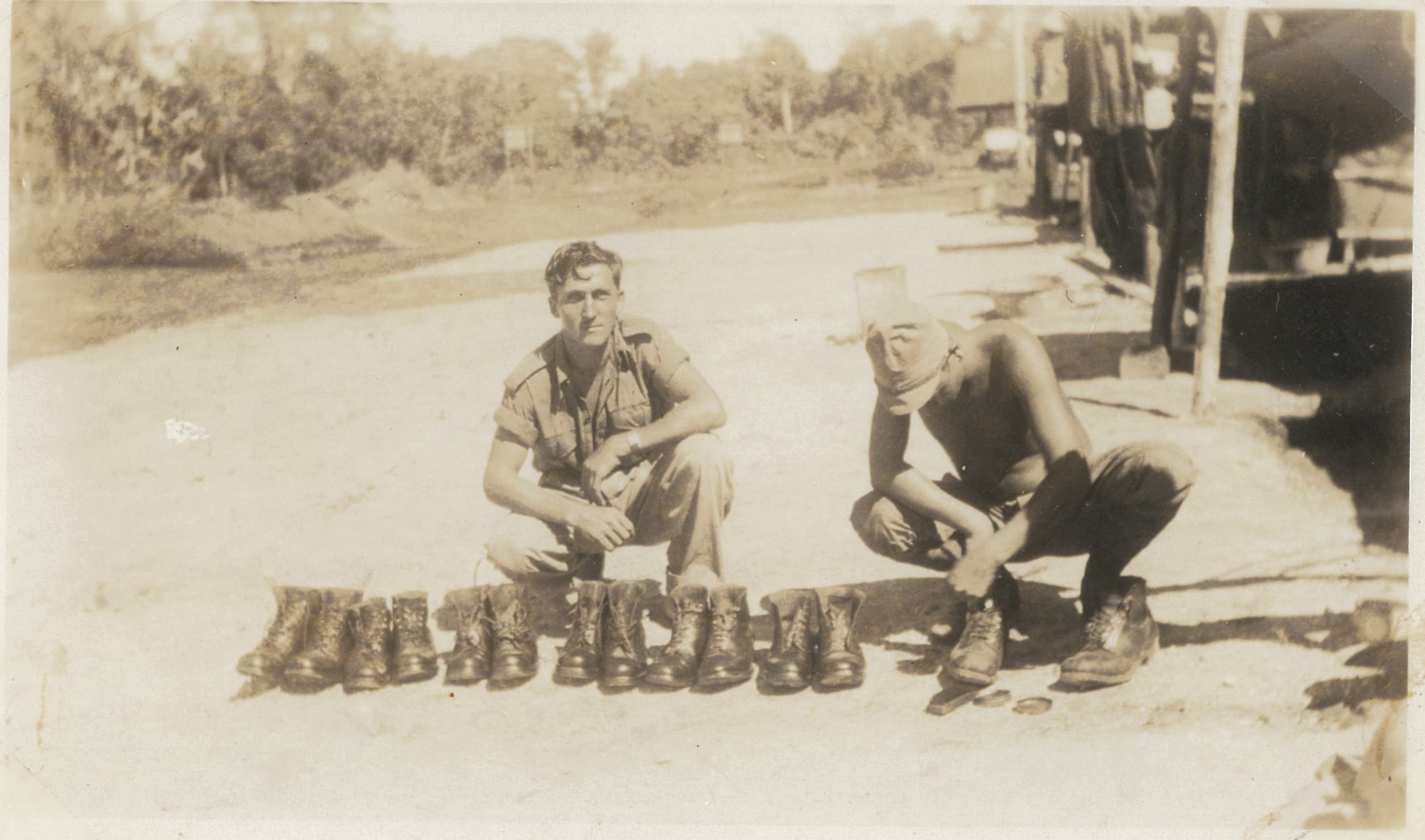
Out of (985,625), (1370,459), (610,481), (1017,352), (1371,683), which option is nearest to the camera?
(1371,683)

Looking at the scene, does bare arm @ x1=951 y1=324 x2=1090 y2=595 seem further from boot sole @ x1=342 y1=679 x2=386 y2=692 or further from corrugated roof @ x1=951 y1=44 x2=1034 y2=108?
corrugated roof @ x1=951 y1=44 x2=1034 y2=108

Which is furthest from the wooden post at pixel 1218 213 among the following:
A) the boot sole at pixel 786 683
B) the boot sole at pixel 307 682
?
the boot sole at pixel 307 682

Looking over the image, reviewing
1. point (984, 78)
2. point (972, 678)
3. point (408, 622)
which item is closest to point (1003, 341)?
point (972, 678)

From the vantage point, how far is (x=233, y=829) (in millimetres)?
3156

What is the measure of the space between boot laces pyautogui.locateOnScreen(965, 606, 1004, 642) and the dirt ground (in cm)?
14

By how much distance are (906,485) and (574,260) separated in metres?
1.24

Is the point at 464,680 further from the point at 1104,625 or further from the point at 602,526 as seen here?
the point at 1104,625

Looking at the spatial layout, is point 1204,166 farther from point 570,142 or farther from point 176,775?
point 176,775

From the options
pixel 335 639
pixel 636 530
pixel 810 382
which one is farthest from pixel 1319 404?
pixel 335 639

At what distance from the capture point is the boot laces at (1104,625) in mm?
3328

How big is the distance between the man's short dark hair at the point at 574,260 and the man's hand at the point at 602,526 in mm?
715

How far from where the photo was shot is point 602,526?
3713mm

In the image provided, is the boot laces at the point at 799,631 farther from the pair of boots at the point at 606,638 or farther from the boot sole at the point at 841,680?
the pair of boots at the point at 606,638

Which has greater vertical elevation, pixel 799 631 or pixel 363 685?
pixel 799 631
